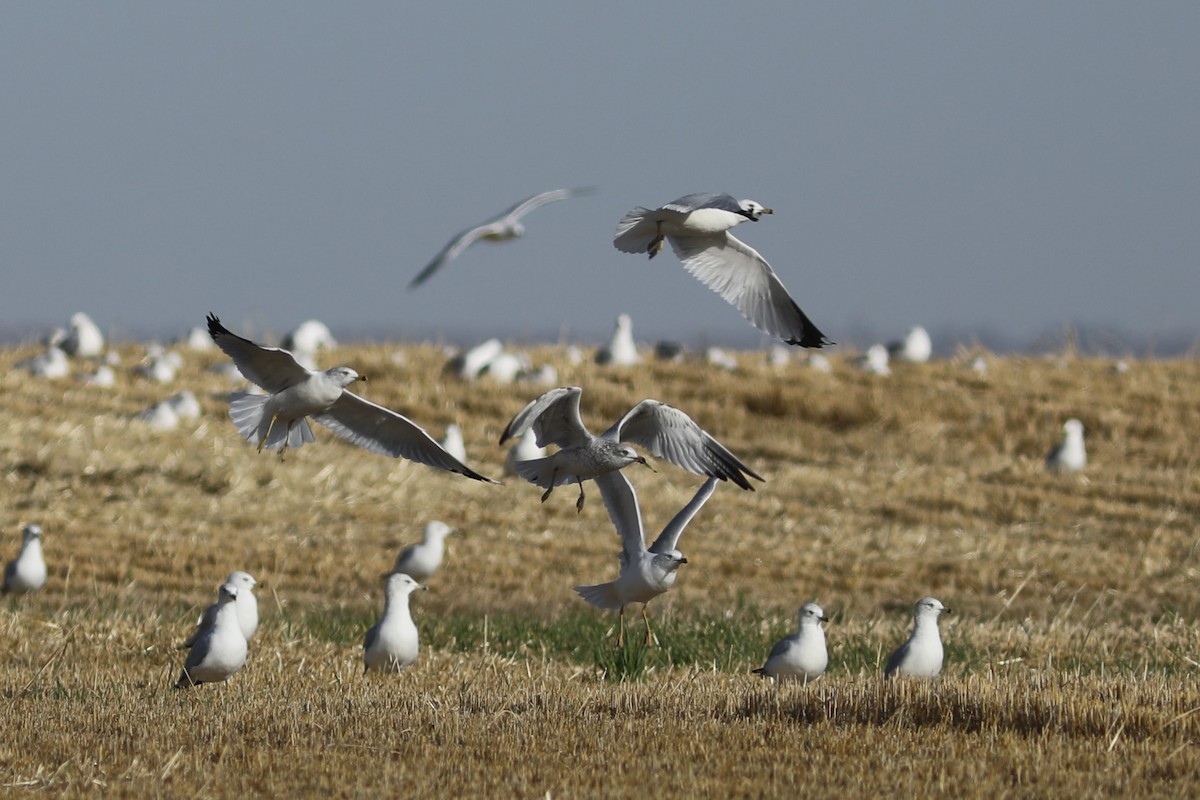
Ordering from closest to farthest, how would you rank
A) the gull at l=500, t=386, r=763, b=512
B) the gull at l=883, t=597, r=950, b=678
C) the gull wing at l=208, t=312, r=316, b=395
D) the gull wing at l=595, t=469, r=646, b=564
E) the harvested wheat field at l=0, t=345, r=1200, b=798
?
1. the harvested wheat field at l=0, t=345, r=1200, b=798
2. the gull at l=500, t=386, r=763, b=512
3. the gull wing at l=208, t=312, r=316, b=395
4. the gull wing at l=595, t=469, r=646, b=564
5. the gull at l=883, t=597, r=950, b=678

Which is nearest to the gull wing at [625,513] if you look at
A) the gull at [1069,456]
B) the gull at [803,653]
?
the gull at [803,653]

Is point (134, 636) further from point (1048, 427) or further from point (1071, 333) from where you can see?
point (1071, 333)

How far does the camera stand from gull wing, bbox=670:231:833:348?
26.1ft

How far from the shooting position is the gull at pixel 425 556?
39.9 ft

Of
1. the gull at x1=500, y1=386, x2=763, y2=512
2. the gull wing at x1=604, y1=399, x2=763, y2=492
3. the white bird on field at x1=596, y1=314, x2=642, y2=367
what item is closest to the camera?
the gull at x1=500, y1=386, x2=763, y2=512

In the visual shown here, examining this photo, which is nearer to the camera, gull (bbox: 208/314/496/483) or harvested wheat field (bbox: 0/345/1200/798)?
harvested wheat field (bbox: 0/345/1200/798)

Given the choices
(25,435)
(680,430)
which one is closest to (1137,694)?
(680,430)

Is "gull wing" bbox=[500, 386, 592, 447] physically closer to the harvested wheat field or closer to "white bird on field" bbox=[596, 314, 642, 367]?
the harvested wheat field

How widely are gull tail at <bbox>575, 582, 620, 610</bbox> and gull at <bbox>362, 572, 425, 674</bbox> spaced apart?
3.08ft

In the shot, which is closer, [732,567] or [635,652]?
[635,652]

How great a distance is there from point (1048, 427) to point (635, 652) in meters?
12.6

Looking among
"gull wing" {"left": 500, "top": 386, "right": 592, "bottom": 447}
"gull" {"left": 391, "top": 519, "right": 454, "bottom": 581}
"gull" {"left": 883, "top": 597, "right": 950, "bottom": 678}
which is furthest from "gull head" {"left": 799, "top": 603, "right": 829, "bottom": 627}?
"gull" {"left": 391, "top": 519, "right": 454, "bottom": 581}

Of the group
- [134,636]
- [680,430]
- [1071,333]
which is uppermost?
[1071,333]

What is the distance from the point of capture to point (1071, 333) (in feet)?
79.0
